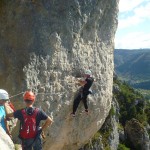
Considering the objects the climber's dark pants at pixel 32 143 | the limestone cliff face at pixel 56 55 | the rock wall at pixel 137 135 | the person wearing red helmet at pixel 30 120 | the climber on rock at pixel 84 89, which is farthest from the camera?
the rock wall at pixel 137 135

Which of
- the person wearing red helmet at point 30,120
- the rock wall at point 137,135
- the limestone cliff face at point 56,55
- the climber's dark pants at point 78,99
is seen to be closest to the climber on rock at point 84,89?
the climber's dark pants at point 78,99

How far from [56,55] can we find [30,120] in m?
7.24

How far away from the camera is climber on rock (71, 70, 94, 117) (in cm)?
1852

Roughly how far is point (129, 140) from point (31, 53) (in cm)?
5594

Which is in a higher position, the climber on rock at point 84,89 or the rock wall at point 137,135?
the climber on rock at point 84,89

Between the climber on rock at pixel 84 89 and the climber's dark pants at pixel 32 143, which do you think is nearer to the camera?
the climber's dark pants at pixel 32 143

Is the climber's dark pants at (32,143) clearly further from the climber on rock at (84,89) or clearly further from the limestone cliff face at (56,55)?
the climber on rock at (84,89)

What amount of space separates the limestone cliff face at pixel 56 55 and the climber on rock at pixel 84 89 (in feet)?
0.94

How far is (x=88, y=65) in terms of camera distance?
19.7 m

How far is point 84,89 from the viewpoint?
1881 cm

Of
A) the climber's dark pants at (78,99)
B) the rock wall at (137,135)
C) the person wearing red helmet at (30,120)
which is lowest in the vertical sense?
the rock wall at (137,135)

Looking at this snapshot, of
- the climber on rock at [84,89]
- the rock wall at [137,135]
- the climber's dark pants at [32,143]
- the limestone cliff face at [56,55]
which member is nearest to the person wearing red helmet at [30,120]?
the climber's dark pants at [32,143]

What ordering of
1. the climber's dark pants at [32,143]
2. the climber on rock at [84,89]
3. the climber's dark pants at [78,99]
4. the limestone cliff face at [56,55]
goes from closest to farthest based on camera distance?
the climber's dark pants at [32,143] → the limestone cliff face at [56,55] → the climber on rock at [84,89] → the climber's dark pants at [78,99]

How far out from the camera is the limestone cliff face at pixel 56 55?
17.2m
